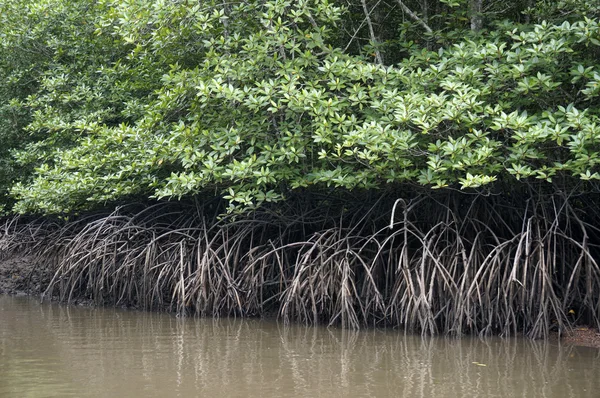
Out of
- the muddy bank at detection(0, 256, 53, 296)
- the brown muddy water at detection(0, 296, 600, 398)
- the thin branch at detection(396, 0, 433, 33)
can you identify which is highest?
the thin branch at detection(396, 0, 433, 33)

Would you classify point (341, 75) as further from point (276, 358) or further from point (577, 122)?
point (276, 358)

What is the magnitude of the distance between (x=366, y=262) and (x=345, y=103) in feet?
5.72

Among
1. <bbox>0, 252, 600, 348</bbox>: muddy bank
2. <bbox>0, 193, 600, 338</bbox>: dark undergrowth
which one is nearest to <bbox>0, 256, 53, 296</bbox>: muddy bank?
<bbox>0, 252, 600, 348</bbox>: muddy bank

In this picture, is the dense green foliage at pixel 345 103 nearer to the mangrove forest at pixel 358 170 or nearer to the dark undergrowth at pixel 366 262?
the mangrove forest at pixel 358 170

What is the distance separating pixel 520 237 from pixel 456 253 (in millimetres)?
582

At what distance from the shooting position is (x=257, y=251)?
26.9ft

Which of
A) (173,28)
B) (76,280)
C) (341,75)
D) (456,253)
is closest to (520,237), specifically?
(456,253)

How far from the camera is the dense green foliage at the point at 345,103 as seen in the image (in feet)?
20.1

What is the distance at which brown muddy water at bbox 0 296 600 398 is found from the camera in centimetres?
467

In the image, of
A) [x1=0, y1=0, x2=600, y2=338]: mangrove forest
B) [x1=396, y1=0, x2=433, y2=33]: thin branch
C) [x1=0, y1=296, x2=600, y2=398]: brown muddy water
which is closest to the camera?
[x1=0, y1=296, x2=600, y2=398]: brown muddy water

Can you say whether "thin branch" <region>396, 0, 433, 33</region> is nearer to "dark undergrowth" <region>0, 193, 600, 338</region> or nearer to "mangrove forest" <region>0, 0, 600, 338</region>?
"mangrove forest" <region>0, 0, 600, 338</region>

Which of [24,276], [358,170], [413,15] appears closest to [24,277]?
[24,276]

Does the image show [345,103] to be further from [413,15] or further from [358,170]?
[413,15]

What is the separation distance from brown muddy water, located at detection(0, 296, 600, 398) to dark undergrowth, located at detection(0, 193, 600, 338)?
335 mm
